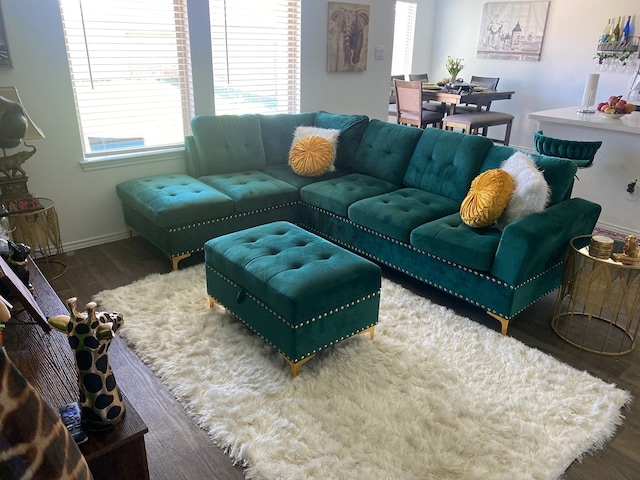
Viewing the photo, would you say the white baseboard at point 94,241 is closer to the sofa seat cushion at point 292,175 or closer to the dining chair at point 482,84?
the sofa seat cushion at point 292,175

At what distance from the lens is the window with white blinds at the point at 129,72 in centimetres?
321

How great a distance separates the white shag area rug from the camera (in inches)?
67.3

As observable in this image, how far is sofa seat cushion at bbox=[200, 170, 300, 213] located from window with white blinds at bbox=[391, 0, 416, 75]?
184 inches

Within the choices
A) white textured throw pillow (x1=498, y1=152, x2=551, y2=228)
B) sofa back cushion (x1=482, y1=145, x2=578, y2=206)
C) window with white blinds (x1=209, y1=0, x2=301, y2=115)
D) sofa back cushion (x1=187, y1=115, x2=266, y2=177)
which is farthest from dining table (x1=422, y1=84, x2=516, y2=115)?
→ white textured throw pillow (x1=498, y1=152, x2=551, y2=228)

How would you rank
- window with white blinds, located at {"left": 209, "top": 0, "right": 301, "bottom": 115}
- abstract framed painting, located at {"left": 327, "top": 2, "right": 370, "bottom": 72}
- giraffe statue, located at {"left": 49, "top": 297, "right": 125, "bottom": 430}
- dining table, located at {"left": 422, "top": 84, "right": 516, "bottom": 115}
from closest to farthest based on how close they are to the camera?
giraffe statue, located at {"left": 49, "top": 297, "right": 125, "bottom": 430}, window with white blinds, located at {"left": 209, "top": 0, "right": 301, "bottom": 115}, abstract framed painting, located at {"left": 327, "top": 2, "right": 370, "bottom": 72}, dining table, located at {"left": 422, "top": 84, "right": 516, "bottom": 115}

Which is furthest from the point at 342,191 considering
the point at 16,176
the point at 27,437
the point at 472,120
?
the point at 472,120

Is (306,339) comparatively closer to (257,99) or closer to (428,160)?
(428,160)

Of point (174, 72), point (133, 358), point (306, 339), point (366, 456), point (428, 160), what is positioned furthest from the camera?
point (174, 72)

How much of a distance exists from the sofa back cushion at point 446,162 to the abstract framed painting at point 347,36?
156 centimetres

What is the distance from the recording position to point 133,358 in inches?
88.4

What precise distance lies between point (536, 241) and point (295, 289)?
3.97ft

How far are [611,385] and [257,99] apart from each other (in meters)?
3.37

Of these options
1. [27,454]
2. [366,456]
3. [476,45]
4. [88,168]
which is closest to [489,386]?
[366,456]

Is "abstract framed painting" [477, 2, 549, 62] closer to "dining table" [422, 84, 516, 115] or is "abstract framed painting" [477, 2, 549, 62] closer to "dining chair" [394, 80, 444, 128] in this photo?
"dining table" [422, 84, 516, 115]
